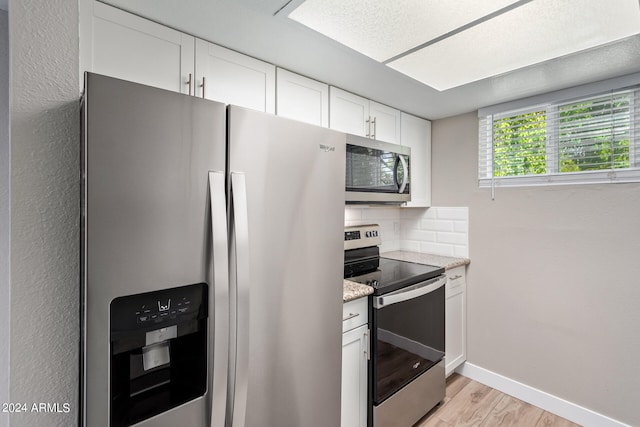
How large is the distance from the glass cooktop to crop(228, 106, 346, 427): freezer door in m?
0.46

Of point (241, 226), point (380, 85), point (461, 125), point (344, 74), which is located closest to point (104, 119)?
point (241, 226)

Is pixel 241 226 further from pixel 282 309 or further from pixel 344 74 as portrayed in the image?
pixel 344 74

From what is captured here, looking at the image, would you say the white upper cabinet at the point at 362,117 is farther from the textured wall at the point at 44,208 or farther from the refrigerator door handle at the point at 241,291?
the textured wall at the point at 44,208

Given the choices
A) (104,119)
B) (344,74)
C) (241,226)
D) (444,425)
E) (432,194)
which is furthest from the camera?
(432,194)

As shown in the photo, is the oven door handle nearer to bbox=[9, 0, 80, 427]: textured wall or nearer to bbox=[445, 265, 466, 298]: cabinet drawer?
bbox=[445, 265, 466, 298]: cabinet drawer

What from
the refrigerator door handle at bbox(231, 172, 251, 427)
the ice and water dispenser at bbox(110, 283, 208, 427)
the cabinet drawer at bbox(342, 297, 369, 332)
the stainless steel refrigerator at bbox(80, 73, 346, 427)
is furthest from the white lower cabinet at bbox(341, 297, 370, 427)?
the ice and water dispenser at bbox(110, 283, 208, 427)

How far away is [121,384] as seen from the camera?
82 centimetres

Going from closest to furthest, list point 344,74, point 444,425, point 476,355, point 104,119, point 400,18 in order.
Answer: point 104,119, point 400,18, point 344,74, point 444,425, point 476,355

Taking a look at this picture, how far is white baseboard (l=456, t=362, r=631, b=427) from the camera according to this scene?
6.27 ft

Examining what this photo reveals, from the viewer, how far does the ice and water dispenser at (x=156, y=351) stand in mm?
800

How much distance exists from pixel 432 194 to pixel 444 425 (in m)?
1.76

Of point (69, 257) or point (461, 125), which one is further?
point (461, 125)

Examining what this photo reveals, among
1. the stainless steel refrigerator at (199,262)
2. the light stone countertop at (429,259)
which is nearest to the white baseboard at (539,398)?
the light stone countertop at (429,259)

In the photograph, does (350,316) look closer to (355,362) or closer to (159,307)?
(355,362)
